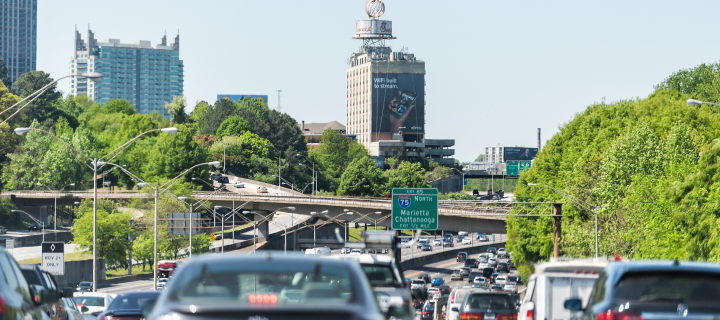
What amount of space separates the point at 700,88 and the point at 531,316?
88.5 metres

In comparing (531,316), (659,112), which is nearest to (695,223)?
(659,112)

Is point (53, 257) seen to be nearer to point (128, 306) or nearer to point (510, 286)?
point (128, 306)

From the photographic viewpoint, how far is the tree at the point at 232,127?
171125 mm

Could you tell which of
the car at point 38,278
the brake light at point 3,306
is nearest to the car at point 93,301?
the car at point 38,278

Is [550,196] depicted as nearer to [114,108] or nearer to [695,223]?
[695,223]

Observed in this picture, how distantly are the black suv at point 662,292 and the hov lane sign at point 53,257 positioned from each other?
2460 centimetres

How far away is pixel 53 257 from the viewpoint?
30797 millimetres

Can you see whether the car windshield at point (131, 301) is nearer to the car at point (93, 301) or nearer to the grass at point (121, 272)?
the car at point (93, 301)

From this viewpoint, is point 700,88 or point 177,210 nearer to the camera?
point 177,210

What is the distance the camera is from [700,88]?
97938 millimetres

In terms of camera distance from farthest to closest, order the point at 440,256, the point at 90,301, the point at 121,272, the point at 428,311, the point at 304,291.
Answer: the point at 440,256 → the point at 121,272 → the point at 428,311 → the point at 90,301 → the point at 304,291

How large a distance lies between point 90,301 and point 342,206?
73915mm

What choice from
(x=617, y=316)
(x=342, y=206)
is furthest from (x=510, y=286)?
(x=617, y=316)

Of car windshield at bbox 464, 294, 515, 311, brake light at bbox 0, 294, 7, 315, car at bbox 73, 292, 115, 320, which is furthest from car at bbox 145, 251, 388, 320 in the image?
car at bbox 73, 292, 115, 320
